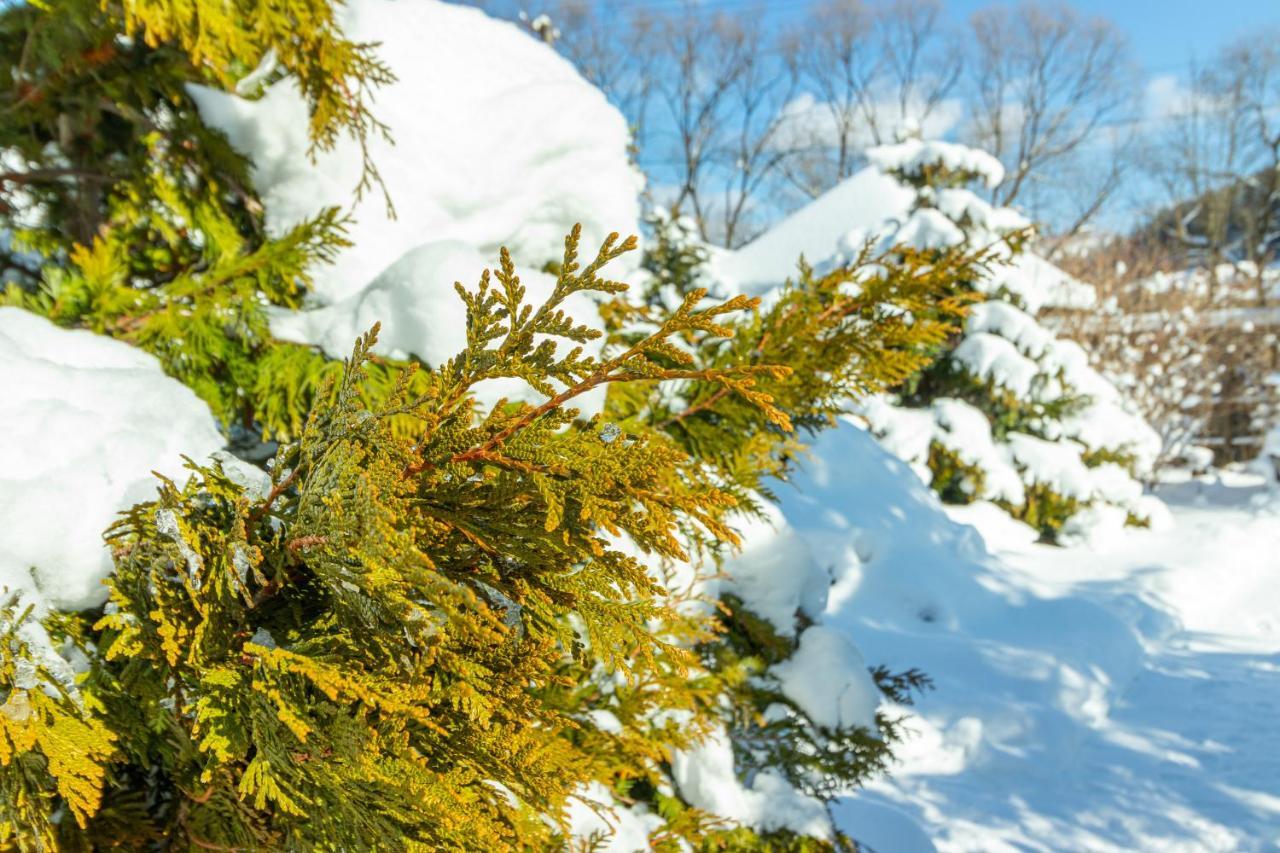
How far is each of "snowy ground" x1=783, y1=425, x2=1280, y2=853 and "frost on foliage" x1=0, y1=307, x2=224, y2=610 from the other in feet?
8.76

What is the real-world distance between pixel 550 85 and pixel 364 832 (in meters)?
1.89

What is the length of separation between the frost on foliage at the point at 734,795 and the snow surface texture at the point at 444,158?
1.34 metres

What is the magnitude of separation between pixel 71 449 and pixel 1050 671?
617 cm

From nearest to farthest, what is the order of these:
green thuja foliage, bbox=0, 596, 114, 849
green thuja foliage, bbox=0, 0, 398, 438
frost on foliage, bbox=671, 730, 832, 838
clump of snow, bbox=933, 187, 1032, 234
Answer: green thuja foliage, bbox=0, 596, 114, 849 → green thuja foliage, bbox=0, 0, 398, 438 → frost on foliage, bbox=671, 730, 832, 838 → clump of snow, bbox=933, 187, 1032, 234

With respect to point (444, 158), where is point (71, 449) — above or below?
below

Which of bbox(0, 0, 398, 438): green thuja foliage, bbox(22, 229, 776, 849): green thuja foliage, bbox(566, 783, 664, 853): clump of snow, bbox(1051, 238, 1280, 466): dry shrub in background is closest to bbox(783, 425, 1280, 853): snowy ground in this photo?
bbox(566, 783, 664, 853): clump of snow

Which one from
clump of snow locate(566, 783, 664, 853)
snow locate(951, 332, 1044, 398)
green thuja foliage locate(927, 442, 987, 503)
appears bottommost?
clump of snow locate(566, 783, 664, 853)

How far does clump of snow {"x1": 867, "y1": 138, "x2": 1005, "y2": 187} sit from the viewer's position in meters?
9.99

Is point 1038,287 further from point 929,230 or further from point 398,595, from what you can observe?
point 398,595

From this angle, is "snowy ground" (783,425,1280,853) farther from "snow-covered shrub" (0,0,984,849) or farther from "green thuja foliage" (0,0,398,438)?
"green thuja foliage" (0,0,398,438)

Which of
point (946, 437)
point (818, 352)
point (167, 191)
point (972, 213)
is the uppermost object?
point (972, 213)

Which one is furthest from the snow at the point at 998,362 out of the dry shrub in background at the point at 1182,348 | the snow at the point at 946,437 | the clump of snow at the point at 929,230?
the dry shrub in background at the point at 1182,348

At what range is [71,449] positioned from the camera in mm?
1140

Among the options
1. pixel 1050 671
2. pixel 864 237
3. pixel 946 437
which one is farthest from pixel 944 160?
pixel 1050 671
